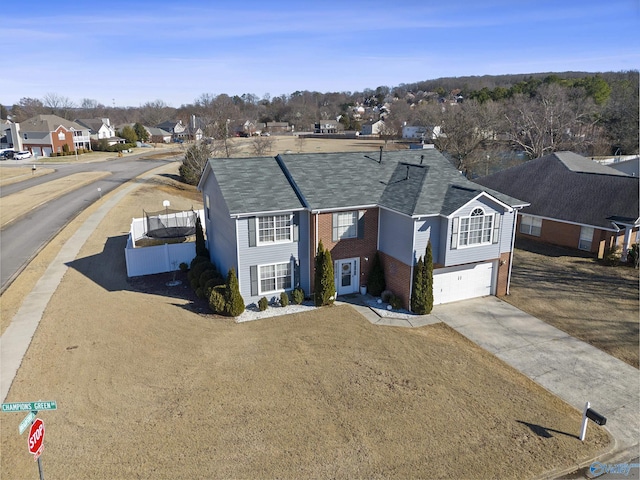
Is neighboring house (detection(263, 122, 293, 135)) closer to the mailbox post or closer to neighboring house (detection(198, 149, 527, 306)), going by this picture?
neighboring house (detection(198, 149, 527, 306))

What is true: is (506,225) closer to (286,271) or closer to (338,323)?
(338,323)

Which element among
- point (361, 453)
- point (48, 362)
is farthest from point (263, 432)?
point (48, 362)

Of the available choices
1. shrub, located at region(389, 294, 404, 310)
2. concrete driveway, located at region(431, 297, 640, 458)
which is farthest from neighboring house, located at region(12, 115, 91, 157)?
concrete driveway, located at region(431, 297, 640, 458)

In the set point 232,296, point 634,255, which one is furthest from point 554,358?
point 634,255

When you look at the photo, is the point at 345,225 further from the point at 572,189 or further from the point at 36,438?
the point at 572,189

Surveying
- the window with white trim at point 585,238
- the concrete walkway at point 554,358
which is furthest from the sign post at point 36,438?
the window with white trim at point 585,238
